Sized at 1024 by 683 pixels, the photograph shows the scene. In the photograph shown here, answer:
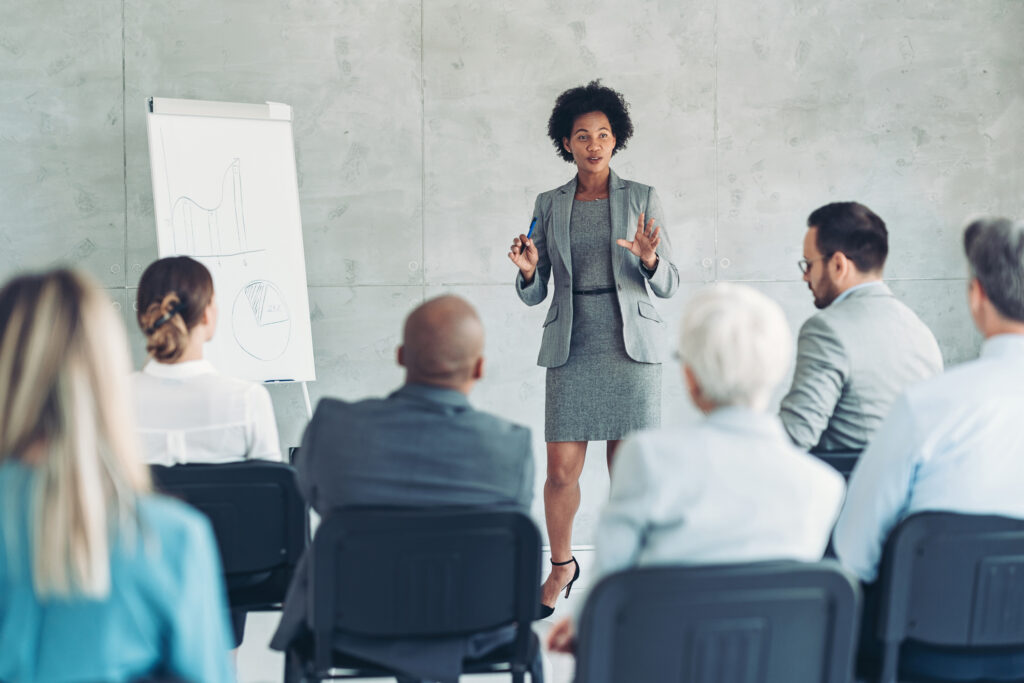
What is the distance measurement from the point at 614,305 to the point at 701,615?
2.11 meters

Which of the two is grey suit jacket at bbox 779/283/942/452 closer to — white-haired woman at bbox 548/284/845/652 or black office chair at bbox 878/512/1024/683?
black office chair at bbox 878/512/1024/683

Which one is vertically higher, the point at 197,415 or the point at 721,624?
the point at 197,415

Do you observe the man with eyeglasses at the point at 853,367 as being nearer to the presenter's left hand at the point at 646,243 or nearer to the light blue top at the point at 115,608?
the presenter's left hand at the point at 646,243

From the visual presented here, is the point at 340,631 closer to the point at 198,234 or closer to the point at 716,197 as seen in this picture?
the point at 198,234

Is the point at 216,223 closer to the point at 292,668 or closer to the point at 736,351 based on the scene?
the point at 292,668

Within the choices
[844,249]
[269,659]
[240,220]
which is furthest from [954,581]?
[240,220]

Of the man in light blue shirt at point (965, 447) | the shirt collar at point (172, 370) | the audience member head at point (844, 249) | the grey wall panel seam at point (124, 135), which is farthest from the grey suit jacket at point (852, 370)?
the grey wall panel seam at point (124, 135)

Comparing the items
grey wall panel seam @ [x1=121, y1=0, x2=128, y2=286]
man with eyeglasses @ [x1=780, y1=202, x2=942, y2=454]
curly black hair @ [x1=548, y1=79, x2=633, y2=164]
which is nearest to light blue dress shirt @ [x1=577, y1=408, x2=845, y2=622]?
man with eyeglasses @ [x1=780, y1=202, x2=942, y2=454]

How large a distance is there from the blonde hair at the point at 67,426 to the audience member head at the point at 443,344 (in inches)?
29.4

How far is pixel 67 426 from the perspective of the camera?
1.04 meters

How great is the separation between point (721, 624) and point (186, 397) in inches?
53.3

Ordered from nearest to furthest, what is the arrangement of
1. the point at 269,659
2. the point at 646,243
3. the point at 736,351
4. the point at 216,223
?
the point at 736,351 < the point at 269,659 < the point at 646,243 < the point at 216,223

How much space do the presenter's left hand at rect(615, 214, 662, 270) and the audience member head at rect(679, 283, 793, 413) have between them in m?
1.71

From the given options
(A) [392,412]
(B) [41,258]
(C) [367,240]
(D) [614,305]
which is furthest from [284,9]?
(A) [392,412]
